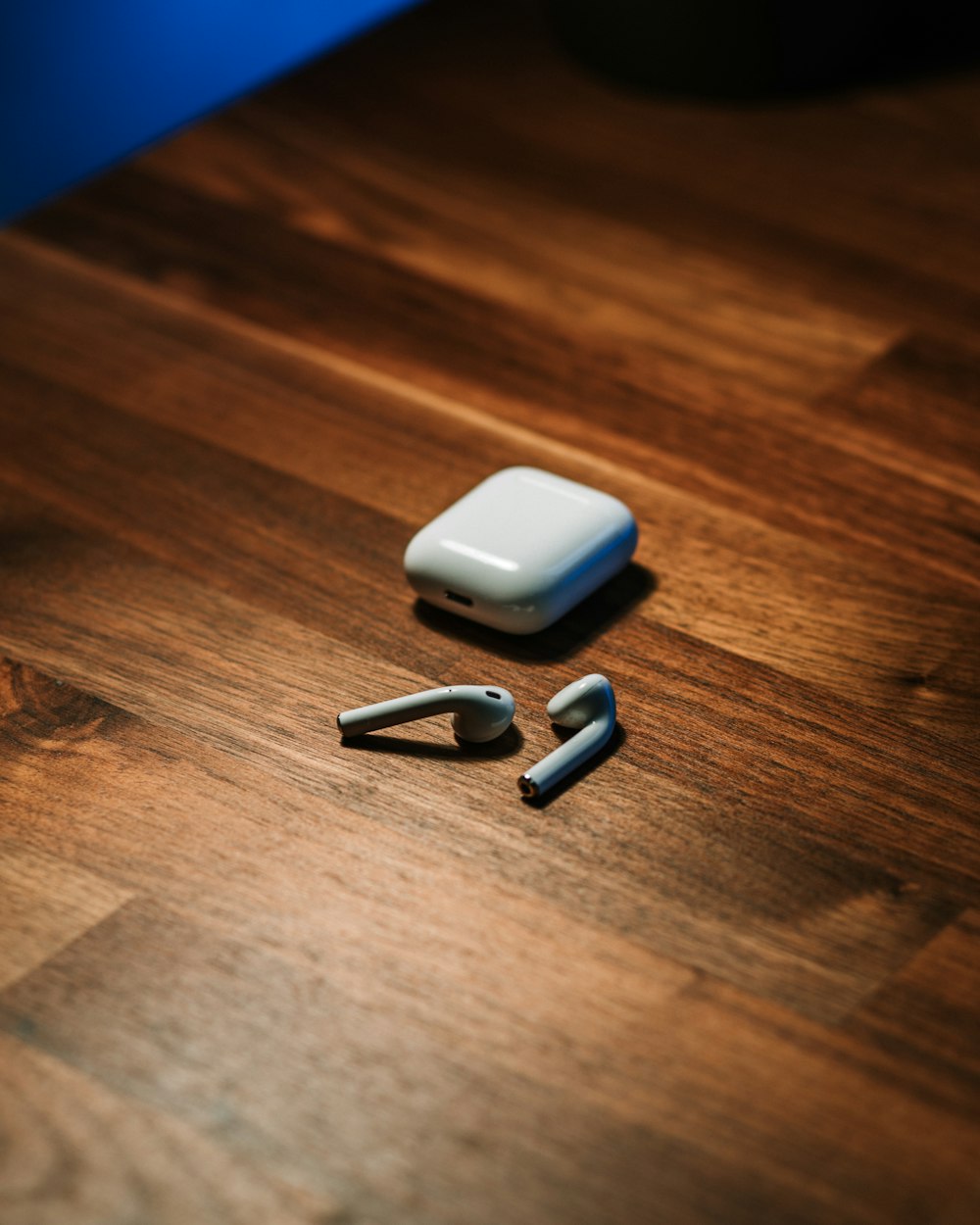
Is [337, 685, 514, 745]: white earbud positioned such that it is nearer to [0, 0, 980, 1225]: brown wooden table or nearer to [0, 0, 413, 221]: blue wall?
[0, 0, 980, 1225]: brown wooden table

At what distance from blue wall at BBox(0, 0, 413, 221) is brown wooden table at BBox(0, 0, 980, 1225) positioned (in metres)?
0.20

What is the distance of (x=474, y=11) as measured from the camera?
1.82m

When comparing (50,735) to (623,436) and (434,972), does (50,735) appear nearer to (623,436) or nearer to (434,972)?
(434,972)

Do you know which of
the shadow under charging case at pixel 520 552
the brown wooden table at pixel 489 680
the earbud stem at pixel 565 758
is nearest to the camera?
the brown wooden table at pixel 489 680

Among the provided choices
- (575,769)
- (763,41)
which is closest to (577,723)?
(575,769)

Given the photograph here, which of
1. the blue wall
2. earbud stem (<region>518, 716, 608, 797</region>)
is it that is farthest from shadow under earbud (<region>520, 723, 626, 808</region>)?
the blue wall

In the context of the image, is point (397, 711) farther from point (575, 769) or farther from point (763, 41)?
point (763, 41)

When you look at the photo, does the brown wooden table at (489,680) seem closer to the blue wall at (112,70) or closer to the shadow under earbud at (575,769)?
the shadow under earbud at (575,769)

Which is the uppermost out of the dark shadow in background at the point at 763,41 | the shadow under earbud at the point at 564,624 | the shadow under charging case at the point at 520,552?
the dark shadow in background at the point at 763,41

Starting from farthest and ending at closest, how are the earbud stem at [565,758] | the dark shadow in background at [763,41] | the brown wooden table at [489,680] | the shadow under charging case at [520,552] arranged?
the dark shadow in background at [763,41]
the shadow under charging case at [520,552]
the earbud stem at [565,758]
the brown wooden table at [489,680]

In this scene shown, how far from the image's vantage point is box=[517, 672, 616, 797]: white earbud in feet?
2.76

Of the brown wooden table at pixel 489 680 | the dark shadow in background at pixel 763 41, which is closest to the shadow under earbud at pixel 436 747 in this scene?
the brown wooden table at pixel 489 680

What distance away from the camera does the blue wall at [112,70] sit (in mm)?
1604

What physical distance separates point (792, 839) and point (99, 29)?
126 cm
